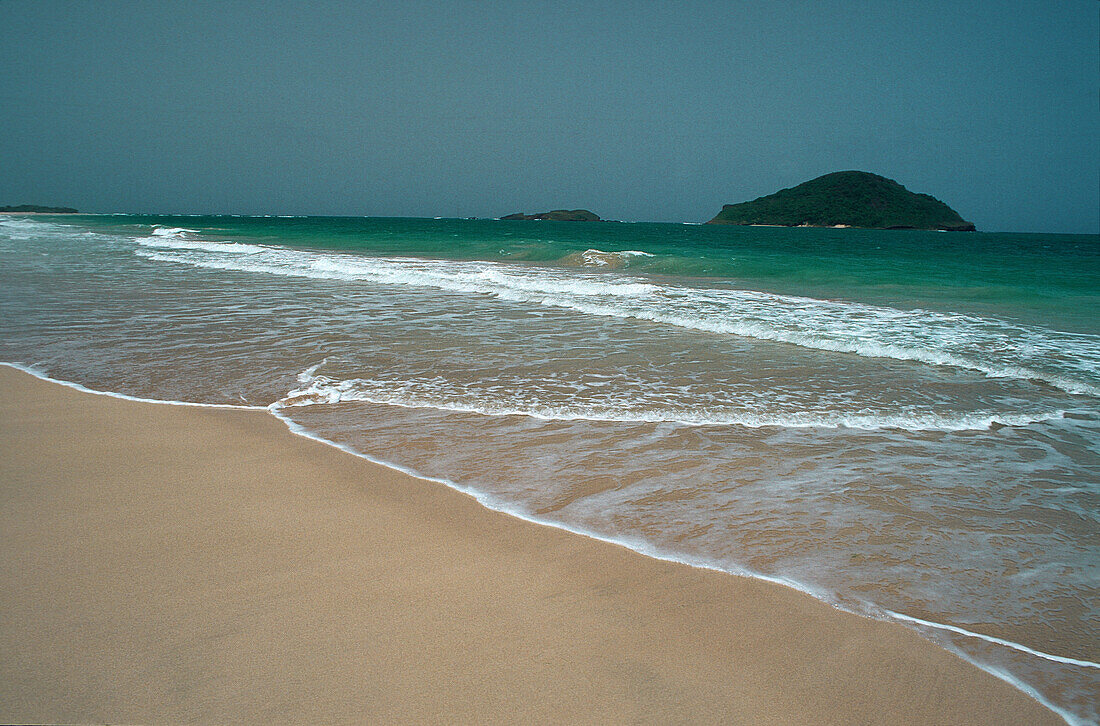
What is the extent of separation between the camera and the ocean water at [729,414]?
2.97 metres

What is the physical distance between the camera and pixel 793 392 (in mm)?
6242

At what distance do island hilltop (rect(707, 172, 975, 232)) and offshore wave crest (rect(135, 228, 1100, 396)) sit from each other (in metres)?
102

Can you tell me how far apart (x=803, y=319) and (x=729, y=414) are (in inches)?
265

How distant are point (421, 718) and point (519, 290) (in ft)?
44.3

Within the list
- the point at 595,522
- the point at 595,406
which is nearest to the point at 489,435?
the point at 595,406

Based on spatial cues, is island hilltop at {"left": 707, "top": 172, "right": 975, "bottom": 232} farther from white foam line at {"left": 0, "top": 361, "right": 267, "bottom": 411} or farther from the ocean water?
white foam line at {"left": 0, "top": 361, "right": 267, "bottom": 411}

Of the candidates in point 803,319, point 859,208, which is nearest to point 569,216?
point 859,208

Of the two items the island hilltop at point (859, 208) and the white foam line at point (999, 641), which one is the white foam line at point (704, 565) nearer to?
the white foam line at point (999, 641)

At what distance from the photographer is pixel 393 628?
2.33m

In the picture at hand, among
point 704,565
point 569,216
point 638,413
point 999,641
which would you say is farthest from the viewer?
point 569,216

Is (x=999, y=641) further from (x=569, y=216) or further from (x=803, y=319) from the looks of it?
(x=569, y=216)

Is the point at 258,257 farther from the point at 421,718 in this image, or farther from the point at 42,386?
the point at 421,718

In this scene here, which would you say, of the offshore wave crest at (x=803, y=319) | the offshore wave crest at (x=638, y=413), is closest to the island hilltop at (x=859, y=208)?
the offshore wave crest at (x=803, y=319)

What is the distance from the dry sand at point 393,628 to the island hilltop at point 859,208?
116 meters
